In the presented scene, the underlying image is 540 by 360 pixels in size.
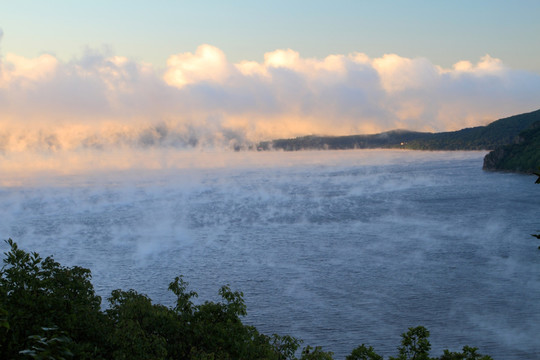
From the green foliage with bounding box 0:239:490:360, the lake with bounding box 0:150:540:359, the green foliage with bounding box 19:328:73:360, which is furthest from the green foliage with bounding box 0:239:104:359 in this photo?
the lake with bounding box 0:150:540:359

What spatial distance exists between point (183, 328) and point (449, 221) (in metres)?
165

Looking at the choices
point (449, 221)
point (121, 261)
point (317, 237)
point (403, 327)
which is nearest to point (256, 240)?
point (317, 237)

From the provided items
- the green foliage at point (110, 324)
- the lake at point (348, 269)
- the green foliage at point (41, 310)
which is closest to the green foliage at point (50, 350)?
the green foliage at point (110, 324)

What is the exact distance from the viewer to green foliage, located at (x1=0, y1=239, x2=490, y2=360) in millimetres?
25828

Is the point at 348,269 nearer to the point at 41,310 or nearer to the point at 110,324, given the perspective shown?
the point at 110,324

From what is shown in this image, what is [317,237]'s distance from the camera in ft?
527

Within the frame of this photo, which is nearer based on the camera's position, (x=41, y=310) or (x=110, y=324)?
(x=41, y=310)

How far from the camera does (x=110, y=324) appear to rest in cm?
3186

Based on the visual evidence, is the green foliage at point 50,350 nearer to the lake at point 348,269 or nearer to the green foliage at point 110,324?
the green foliage at point 110,324

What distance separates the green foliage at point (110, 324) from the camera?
25.8 metres

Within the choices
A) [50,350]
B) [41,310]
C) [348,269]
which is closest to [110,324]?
[41,310]

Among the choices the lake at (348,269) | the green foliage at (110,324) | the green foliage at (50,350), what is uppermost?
the green foliage at (50,350)

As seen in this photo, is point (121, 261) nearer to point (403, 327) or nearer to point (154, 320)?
point (403, 327)

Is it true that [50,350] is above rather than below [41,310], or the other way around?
above
